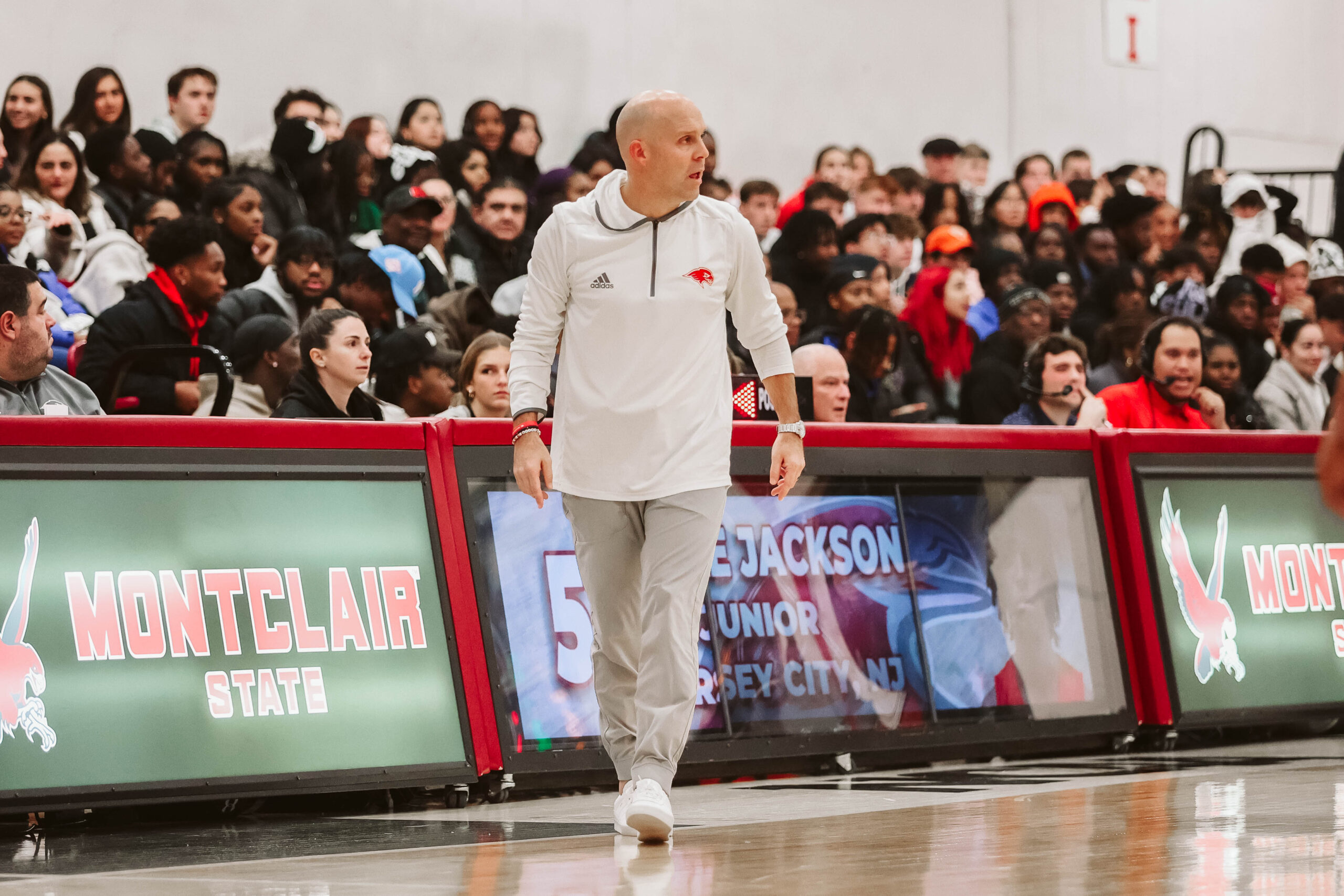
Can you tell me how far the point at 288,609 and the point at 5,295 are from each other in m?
1.57

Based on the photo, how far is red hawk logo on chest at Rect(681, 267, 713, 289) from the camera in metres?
5.61

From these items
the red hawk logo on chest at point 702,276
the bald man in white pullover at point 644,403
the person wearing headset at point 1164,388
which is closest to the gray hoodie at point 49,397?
the bald man in white pullover at point 644,403

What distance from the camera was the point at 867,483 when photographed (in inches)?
308

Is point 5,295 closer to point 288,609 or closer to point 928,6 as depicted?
point 288,609

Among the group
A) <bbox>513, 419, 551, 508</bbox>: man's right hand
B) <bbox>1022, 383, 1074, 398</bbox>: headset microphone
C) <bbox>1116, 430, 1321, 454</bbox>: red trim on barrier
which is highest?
<bbox>513, 419, 551, 508</bbox>: man's right hand

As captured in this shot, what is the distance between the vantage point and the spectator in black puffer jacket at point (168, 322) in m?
8.38

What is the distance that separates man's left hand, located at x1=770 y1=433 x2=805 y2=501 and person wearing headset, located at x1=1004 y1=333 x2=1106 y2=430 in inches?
177

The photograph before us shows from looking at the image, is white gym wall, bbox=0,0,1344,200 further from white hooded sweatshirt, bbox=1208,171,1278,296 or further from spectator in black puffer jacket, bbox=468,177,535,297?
spectator in black puffer jacket, bbox=468,177,535,297

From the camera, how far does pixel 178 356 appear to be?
28.0ft

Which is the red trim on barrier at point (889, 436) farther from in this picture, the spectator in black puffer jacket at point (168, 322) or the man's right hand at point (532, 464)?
the spectator in black puffer jacket at point (168, 322)

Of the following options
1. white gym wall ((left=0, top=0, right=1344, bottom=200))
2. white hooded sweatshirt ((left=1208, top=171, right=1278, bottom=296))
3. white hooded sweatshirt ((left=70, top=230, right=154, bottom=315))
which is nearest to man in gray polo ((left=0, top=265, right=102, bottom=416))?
white hooded sweatshirt ((left=70, top=230, right=154, bottom=315))

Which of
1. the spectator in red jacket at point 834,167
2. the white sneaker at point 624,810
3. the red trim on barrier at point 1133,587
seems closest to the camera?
the white sneaker at point 624,810

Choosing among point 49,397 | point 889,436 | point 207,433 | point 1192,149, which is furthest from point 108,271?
point 1192,149

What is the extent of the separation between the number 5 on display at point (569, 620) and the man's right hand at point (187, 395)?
224 cm
